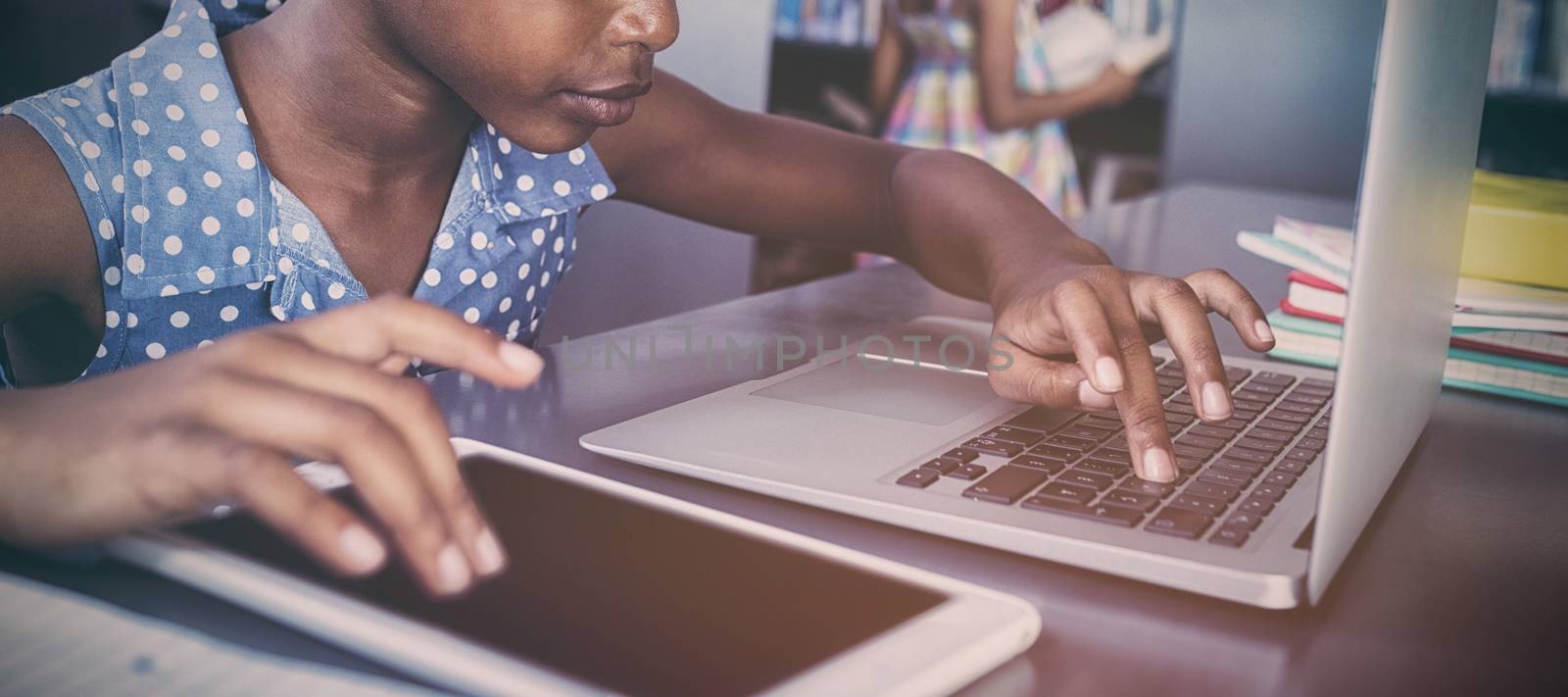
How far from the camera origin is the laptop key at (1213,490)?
538 mm

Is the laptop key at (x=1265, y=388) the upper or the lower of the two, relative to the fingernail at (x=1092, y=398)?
lower

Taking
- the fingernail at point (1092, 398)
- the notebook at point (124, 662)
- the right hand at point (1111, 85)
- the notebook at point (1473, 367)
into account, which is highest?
the right hand at point (1111, 85)

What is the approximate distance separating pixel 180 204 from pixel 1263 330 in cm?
69

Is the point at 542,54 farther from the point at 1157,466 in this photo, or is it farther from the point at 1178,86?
the point at 1178,86

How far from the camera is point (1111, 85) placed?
124 inches

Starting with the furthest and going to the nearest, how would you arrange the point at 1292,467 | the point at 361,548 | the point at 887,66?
1. the point at 887,66
2. the point at 1292,467
3. the point at 361,548

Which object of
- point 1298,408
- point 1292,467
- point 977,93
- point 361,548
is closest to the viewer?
point 361,548

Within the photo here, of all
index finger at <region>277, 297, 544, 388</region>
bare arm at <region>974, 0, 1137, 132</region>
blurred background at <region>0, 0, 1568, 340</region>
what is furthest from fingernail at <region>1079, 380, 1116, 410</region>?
bare arm at <region>974, 0, 1137, 132</region>

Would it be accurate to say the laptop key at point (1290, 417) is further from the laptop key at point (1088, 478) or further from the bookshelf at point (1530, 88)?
the bookshelf at point (1530, 88)

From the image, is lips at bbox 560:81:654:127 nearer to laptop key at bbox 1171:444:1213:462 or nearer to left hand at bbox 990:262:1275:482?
left hand at bbox 990:262:1275:482

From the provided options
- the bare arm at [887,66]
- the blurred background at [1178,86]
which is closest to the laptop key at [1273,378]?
the blurred background at [1178,86]

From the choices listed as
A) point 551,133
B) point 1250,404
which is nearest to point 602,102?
point 551,133

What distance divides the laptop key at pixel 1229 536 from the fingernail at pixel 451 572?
288 millimetres

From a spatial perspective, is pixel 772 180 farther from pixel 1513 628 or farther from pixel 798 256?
pixel 798 256
